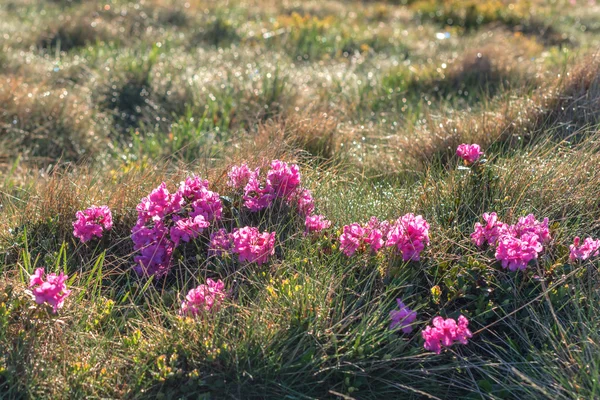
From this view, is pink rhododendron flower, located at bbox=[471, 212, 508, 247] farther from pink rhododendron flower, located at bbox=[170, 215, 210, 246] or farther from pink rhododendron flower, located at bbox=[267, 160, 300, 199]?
pink rhododendron flower, located at bbox=[170, 215, 210, 246]

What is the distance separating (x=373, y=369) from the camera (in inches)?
104

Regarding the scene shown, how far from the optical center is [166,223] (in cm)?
335

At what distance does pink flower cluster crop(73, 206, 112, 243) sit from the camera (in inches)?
128

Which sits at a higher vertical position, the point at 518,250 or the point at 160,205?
the point at 518,250

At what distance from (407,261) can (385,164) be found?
1.39m

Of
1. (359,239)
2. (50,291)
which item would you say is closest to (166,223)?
(50,291)

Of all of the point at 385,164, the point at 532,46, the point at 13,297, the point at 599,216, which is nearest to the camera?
the point at 13,297

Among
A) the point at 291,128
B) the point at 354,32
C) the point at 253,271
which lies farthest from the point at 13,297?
the point at 354,32

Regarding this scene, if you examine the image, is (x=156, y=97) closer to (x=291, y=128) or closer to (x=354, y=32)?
(x=291, y=128)

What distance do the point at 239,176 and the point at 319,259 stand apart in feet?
1.95

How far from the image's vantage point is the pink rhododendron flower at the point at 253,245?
2.99 meters

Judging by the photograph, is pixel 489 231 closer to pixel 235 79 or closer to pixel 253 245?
pixel 253 245

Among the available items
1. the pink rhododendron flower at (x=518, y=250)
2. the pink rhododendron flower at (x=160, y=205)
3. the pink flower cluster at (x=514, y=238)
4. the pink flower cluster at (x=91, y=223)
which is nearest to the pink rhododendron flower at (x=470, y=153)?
the pink flower cluster at (x=514, y=238)

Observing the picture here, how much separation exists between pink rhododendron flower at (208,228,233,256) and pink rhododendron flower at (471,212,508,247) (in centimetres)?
99
